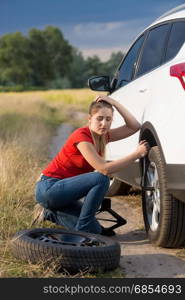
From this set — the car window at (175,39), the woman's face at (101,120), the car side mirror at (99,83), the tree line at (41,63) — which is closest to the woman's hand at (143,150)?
the woman's face at (101,120)

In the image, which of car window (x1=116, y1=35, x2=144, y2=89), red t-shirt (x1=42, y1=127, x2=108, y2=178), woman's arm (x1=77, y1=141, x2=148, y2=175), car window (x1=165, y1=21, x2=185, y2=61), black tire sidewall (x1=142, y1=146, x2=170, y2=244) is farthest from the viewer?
car window (x1=116, y1=35, x2=144, y2=89)

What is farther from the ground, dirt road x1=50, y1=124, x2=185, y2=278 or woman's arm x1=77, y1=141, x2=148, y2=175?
woman's arm x1=77, y1=141, x2=148, y2=175

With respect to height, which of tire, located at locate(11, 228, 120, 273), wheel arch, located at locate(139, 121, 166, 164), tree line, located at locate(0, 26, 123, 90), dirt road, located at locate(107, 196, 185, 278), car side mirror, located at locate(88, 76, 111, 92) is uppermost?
tree line, located at locate(0, 26, 123, 90)

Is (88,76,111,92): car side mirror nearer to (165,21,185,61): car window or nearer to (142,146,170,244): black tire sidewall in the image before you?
(165,21,185,61): car window

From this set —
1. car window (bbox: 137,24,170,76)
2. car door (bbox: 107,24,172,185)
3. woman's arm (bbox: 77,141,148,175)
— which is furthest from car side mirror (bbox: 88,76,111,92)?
woman's arm (bbox: 77,141,148,175)

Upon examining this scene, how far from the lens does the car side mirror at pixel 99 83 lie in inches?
262

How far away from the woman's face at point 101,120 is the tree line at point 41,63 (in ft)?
272

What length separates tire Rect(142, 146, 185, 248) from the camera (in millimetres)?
4750

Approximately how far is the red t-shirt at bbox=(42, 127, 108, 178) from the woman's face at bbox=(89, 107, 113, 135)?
10 centimetres

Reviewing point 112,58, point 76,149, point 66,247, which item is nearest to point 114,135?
point 76,149

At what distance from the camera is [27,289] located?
Answer: 3969mm

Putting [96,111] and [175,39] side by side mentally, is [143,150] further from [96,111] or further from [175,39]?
[175,39]

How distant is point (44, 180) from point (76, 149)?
414mm

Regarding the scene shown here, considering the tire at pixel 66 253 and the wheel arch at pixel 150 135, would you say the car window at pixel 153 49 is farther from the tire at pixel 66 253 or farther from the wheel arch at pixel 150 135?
the tire at pixel 66 253
